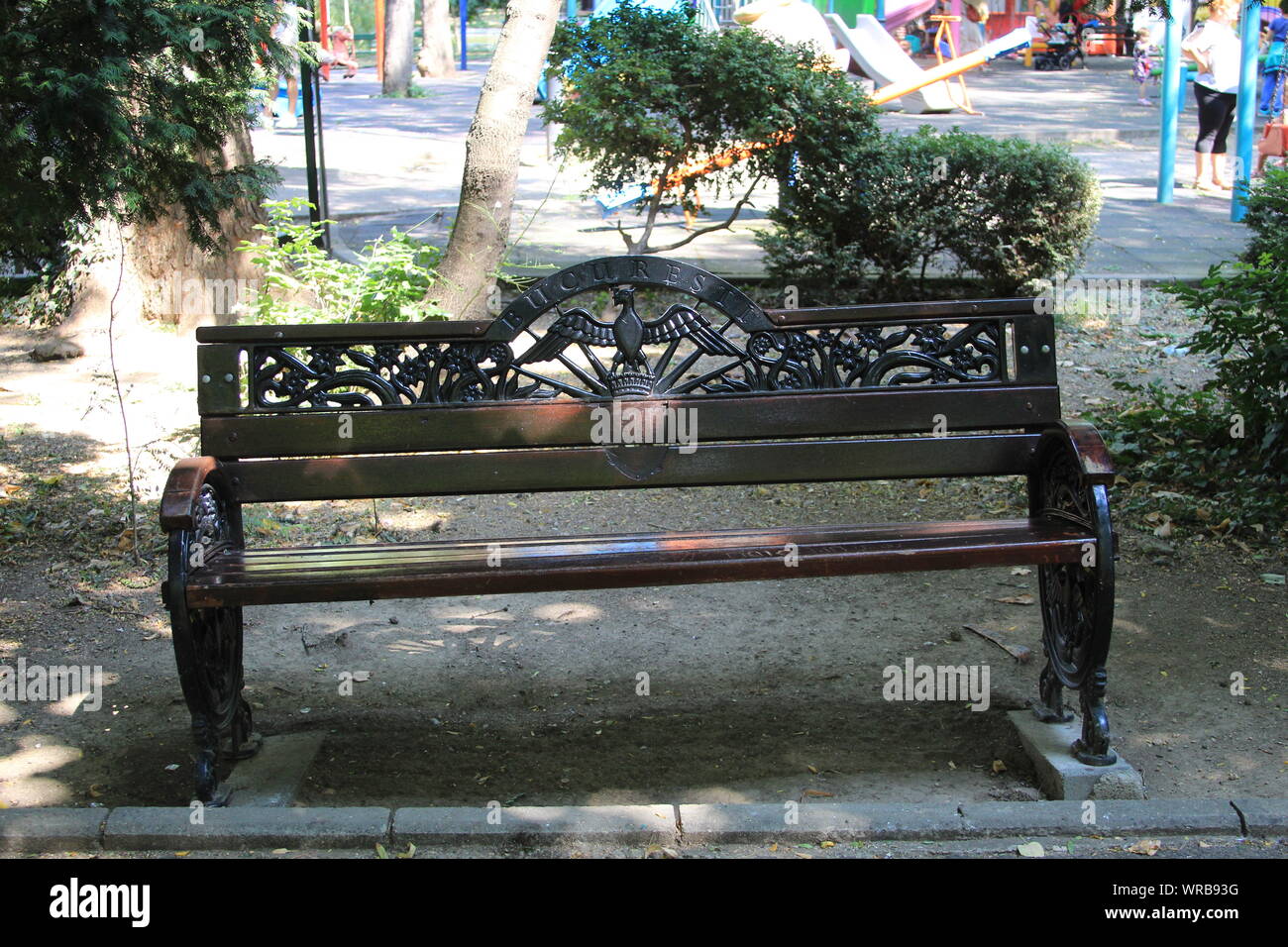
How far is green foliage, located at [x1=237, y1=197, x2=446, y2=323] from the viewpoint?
6.81 m

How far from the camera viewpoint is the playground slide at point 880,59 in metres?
22.7

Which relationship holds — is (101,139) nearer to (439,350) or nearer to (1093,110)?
(439,350)

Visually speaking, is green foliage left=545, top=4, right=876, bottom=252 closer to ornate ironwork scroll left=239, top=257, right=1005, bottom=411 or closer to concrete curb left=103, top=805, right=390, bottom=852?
ornate ironwork scroll left=239, top=257, right=1005, bottom=411

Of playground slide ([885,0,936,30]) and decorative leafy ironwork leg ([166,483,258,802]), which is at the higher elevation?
playground slide ([885,0,936,30])

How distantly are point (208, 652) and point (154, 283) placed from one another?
18.1 feet

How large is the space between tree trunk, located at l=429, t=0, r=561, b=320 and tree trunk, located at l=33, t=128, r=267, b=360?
1297 millimetres

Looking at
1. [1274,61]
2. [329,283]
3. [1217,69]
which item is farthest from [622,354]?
[1274,61]

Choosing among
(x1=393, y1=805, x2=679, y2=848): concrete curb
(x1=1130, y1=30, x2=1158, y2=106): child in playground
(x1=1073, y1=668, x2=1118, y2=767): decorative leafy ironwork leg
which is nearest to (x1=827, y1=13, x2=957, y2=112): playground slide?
→ (x1=1130, y1=30, x2=1158, y2=106): child in playground

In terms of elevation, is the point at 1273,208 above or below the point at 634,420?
above

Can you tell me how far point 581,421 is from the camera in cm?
396

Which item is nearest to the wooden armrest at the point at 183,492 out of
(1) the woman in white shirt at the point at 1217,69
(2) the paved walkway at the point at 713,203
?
(2) the paved walkway at the point at 713,203

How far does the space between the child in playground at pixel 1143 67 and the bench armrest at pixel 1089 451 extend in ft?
76.8

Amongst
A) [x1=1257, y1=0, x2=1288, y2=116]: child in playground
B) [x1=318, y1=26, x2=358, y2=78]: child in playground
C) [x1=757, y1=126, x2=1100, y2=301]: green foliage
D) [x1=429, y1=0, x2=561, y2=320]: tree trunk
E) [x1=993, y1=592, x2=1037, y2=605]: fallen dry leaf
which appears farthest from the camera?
Answer: [x1=318, y1=26, x2=358, y2=78]: child in playground

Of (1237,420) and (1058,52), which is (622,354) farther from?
(1058,52)
